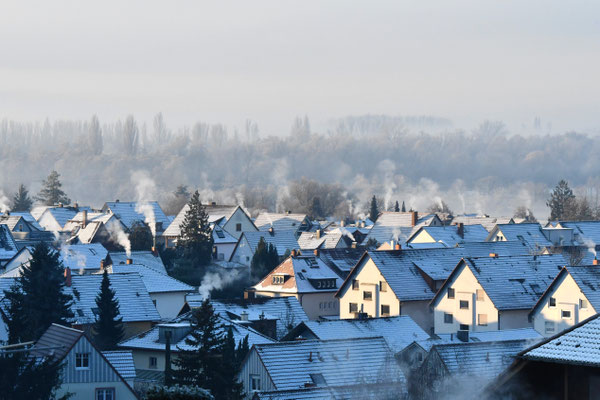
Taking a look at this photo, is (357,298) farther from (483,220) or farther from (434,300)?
(483,220)

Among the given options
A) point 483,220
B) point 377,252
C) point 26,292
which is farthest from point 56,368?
point 483,220

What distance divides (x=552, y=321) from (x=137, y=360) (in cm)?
1878

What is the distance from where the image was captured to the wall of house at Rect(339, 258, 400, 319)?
5809 centimetres

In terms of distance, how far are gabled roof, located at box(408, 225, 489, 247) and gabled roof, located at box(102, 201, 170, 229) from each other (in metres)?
33.8

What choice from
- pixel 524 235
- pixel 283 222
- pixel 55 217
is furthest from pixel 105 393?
pixel 55 217

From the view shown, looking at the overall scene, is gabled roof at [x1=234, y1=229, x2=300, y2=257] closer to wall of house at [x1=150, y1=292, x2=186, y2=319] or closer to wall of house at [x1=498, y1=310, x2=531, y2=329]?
wall of house at [x1=150, y1=292, x2=186, y2=319]

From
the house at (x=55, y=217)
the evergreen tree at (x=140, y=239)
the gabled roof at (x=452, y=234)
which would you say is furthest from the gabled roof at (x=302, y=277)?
the house at (x=55, y=217)

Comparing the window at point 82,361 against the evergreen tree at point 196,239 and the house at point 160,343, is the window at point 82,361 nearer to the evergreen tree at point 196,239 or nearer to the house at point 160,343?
the house at point 160,343

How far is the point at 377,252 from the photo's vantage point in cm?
6022

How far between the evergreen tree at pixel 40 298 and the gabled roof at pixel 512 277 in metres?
18.4

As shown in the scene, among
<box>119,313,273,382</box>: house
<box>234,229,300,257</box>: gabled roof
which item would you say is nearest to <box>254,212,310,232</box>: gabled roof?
<box>234,229,300,257</box>: gabled roof

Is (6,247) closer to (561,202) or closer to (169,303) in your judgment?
(169,303)

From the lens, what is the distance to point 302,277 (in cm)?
6656

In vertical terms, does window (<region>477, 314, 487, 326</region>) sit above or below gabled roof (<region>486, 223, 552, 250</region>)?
below
